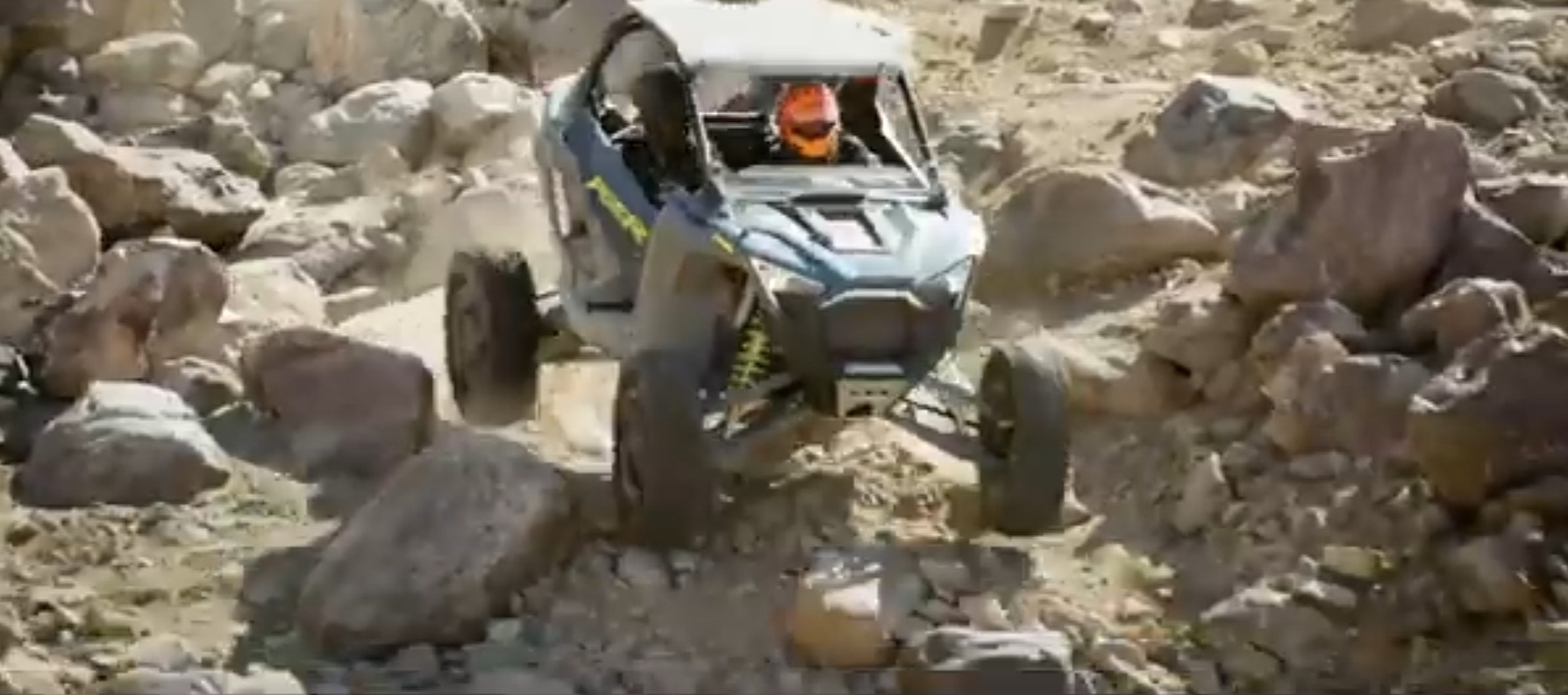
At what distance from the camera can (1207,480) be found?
6.48 m

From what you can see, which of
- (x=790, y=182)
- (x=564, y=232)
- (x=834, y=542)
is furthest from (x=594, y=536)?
(x=564, y=232)

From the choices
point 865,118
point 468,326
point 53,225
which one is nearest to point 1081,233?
point 865,118

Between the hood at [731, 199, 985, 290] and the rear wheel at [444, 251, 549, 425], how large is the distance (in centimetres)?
121

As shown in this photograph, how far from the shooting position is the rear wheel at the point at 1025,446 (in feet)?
20.4

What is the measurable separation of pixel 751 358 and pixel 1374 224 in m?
1.92

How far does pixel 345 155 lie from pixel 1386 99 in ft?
16.0

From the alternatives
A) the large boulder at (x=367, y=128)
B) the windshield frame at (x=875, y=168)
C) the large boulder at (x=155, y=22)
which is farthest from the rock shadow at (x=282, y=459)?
the large boulder at (x=155, y=22)

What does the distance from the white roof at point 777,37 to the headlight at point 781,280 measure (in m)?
0.73

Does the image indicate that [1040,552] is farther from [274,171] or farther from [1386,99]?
[274,171]

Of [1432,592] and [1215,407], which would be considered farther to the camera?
[1215,407]

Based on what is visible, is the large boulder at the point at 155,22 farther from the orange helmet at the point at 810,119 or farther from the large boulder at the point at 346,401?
the orange helmet at the point at 810,119

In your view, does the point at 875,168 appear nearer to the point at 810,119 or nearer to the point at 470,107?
the point at 810,119

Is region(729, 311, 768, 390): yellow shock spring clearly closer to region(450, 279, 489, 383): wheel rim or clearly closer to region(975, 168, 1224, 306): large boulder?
region(450, 279, 489, 383): wheel rim

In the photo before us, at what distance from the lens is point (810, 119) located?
6723 mm
